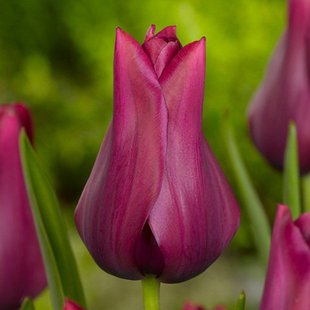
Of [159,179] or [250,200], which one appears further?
[250,200]

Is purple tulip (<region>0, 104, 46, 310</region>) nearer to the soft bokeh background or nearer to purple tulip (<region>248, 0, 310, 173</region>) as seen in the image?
purple tulip (<region>248, 0, 310, 173</region>)

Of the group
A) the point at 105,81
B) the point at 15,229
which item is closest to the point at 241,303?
the point at 15,229

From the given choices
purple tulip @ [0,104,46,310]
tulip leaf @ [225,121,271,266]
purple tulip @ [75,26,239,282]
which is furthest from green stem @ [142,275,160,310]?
tulip leaf @ [225,121,271,266]

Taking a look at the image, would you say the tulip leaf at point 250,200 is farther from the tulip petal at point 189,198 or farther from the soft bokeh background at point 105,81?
the soft bokeh background at point 105,81

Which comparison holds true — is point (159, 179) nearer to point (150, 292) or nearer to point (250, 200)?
point (150, 292)

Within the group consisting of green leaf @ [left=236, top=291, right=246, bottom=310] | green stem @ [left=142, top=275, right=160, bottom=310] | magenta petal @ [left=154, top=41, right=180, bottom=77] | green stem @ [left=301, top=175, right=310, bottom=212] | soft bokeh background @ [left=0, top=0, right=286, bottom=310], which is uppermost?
soft bokeh background @ [left=0, top=0, right=286, bottom=310]

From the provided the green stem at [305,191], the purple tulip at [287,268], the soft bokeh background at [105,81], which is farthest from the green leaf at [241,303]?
the soft bokeh background at [105,81]
